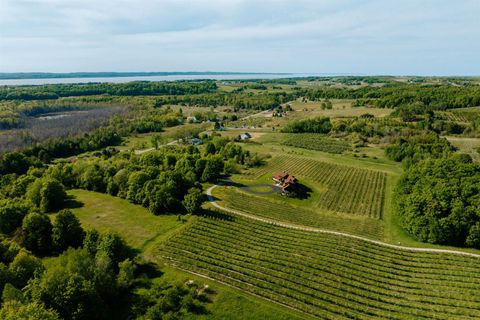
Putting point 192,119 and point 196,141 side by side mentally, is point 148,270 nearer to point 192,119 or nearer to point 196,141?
point 196,141

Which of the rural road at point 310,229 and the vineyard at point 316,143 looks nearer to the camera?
the rural road at point 310,229

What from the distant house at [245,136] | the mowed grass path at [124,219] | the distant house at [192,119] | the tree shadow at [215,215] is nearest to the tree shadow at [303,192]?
the tree shadow at [215,215]

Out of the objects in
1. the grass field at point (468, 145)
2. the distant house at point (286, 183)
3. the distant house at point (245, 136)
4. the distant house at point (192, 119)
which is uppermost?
the distant house at point (192, 119)

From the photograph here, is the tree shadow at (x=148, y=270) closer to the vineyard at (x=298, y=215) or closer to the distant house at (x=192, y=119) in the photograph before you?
the vineyard at (x=298, y=215)

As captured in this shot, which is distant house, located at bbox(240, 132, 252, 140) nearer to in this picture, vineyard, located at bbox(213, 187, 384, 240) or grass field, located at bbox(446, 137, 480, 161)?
vineyard, located at bbox(213, 187, 384, 240)

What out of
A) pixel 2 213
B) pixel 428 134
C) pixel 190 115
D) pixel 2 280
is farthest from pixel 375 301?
pixel 190 115

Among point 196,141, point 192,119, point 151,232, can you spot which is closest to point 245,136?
point 196,141
